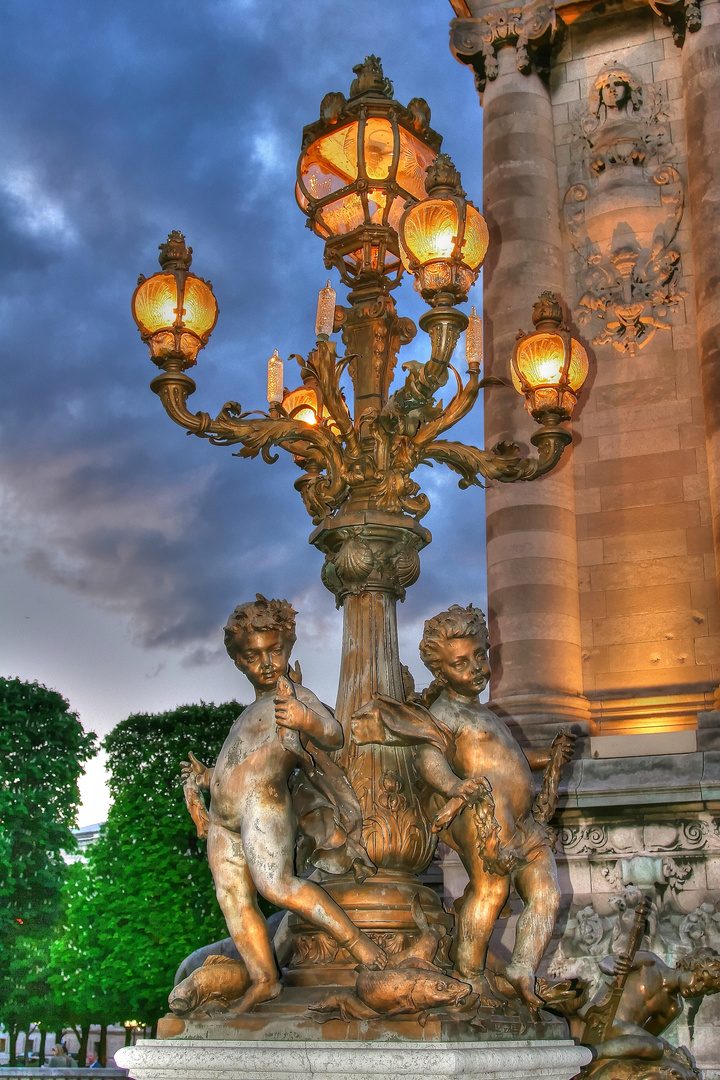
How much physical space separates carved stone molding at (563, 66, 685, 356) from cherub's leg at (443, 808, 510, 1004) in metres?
10.1

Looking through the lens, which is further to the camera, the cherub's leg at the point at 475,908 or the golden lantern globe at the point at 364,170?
the golden lantern globe at the point at 364,170

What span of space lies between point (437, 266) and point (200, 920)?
24475 millimetres

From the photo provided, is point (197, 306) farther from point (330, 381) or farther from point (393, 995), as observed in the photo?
point (393, 995)

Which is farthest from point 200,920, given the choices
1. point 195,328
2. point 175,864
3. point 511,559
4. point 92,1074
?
point 195,328

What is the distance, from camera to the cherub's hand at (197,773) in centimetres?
671

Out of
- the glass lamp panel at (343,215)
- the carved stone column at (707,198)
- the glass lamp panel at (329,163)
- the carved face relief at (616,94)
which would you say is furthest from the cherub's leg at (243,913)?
the carved face relief at (616,94)

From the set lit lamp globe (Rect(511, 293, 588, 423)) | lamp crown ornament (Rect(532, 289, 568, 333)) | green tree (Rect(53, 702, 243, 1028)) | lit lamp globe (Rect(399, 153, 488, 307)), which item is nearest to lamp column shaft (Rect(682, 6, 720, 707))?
lit lamp globe (Rect(511, 293, 588, 423))

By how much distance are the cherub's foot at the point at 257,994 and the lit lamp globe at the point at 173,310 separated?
4.06 metres

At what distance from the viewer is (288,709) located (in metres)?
6.07

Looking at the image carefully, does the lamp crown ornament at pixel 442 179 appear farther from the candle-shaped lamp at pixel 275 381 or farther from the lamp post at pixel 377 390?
the candle-shaped lamp at pixel 275 381

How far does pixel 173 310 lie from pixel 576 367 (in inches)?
116

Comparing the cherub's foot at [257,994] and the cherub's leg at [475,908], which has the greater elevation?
the cherub's leg at [475,908]

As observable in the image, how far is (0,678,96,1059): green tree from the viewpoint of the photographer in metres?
28.2

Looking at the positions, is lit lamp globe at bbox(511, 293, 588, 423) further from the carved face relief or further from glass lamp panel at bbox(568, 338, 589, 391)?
the carved face relief
